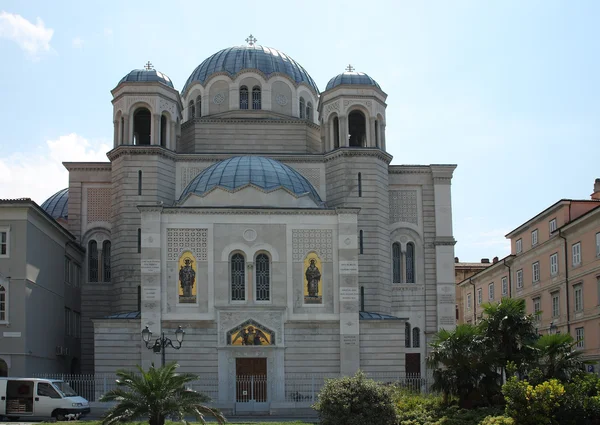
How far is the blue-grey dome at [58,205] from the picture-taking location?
186ft

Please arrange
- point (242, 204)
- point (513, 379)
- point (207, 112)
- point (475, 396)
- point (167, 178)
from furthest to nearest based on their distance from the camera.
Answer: point (207, 112) < point (167, 178) < point (242, 204) < point (475, 396) < point (513, 379)

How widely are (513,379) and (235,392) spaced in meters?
17.1

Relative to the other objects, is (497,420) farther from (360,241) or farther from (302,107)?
(302,107)

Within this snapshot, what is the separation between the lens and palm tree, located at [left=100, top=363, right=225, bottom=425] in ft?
92.4

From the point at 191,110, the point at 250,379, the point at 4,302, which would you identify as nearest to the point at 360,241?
the point at 250,379

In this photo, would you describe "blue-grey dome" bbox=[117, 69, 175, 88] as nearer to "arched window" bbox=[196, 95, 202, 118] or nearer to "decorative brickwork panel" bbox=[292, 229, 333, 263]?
"arched window" bbox=[196, 95, 202, 118]

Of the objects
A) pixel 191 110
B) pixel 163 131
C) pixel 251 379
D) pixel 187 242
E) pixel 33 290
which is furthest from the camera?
pixel 191 110

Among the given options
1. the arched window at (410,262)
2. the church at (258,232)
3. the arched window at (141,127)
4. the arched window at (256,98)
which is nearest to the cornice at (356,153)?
the church at (258,232)

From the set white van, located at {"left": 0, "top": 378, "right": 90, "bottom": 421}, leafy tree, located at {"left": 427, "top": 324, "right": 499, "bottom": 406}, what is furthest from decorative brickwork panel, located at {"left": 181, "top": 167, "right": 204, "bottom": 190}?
leafy tree, located at {"left": 427, "top": 324, "right": 499, "bottom": 406}

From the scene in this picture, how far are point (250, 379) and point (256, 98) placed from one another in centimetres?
1937

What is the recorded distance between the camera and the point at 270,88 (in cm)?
5459

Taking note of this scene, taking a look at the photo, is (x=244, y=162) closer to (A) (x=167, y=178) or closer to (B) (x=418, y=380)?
(A) (x=167, y=178)

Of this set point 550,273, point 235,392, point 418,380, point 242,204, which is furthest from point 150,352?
point 550,273

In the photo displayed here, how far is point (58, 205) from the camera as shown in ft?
189
